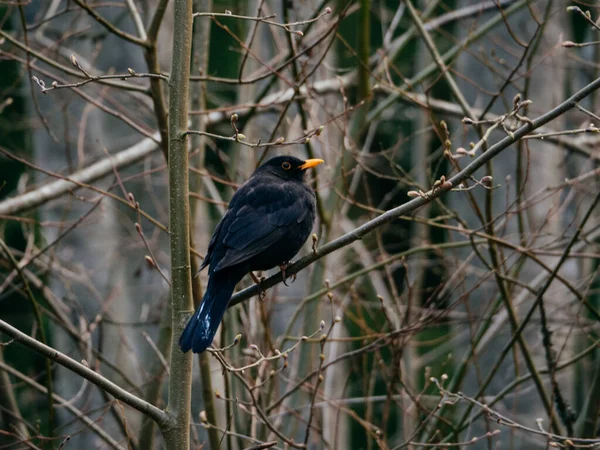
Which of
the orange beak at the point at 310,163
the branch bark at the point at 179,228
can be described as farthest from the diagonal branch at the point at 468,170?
the orange beak at the point at 310,163

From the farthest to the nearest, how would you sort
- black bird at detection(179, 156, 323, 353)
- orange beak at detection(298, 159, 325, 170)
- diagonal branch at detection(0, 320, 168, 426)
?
orange beak at detection(298, 159, 325, 170) < black bird at detection(179, 156, 323, 353) < diagonal branch at detection(0, 320, 168, 426)

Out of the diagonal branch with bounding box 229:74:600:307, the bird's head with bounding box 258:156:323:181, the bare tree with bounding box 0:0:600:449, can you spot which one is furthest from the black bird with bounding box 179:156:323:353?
the diagonal branch with bounding box 229:74:600:307

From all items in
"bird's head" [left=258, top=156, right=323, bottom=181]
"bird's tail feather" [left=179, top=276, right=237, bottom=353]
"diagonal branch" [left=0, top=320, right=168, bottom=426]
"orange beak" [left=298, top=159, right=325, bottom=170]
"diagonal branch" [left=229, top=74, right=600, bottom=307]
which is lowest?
"diagonal branch" [left=0, top=320, right=168, bottom=426]

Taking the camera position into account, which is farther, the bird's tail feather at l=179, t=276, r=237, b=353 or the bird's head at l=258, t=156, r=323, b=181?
the bird's head at l=258, t=156, r=323, b=181

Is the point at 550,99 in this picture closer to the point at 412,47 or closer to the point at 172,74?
the point at 412,47

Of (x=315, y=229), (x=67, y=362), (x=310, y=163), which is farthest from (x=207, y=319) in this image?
(x=315, y=229)

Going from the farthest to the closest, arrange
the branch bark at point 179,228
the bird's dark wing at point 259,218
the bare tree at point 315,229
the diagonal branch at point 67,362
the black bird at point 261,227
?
the bird's dark wing at point 259,218, the black bird at point 261,227, the bare tree at point 315,229, the branch bark at point 179,228, the diagonal branch at point 67,362

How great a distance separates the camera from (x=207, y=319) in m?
3.40

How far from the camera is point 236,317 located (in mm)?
5258

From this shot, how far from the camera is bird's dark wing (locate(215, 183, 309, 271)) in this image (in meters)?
4.18

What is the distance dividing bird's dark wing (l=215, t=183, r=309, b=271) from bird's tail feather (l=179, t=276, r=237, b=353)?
0.18 metres

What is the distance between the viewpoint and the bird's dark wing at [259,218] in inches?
164

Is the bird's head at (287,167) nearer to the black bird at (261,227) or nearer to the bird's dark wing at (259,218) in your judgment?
the black bird at (261,227)

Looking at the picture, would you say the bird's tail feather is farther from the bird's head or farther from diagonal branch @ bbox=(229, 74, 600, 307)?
the bird's head
